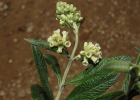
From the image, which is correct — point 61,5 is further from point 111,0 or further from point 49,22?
point 111,0

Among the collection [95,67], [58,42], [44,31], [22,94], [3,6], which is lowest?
[22,94]

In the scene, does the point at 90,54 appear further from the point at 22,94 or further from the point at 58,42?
the point at 22,94

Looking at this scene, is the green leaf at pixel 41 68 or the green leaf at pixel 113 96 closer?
the green leaf at pixel 113 96

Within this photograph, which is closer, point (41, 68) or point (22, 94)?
point (41, 68)

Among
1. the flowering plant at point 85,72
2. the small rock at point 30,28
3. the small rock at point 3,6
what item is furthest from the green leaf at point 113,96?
the small rock at point 3,6

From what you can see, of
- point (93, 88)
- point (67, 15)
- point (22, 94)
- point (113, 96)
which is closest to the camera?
point (113, 96)

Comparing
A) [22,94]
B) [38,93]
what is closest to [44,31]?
[22,94]

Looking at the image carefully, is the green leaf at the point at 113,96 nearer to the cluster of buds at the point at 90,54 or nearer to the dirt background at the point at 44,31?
the cluster of buds at the point at 90,54
